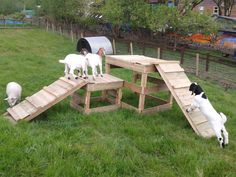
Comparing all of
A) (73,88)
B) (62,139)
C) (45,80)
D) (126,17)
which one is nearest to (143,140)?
(62,139)

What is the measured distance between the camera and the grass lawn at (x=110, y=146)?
4309mm

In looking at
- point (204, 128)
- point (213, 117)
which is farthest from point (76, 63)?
point (213, 117)

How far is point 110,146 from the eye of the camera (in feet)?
16.7

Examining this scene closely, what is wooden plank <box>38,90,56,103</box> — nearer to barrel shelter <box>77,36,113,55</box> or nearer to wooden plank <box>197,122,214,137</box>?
wooden plank <box>197,122,214,137</box>

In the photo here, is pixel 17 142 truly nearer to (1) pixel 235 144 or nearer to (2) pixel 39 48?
(1) pixel 235 144

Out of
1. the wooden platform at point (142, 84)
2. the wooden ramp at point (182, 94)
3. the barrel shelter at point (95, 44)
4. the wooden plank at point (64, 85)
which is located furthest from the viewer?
the barrel shelter at point (95, 44)

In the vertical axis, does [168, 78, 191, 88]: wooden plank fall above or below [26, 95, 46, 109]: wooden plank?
above

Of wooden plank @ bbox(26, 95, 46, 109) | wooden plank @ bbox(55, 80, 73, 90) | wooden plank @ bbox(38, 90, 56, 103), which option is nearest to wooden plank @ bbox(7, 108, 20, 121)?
wooden plank @ bbox(26, 95, 46, 109)

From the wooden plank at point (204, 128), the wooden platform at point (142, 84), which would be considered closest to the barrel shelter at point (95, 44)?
the wooden platform at point (142, 84)

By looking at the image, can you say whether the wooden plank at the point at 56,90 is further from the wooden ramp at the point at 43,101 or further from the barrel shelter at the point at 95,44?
the barrel shelter at the point at 95,44

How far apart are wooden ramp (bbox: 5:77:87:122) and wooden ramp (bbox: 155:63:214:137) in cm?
177

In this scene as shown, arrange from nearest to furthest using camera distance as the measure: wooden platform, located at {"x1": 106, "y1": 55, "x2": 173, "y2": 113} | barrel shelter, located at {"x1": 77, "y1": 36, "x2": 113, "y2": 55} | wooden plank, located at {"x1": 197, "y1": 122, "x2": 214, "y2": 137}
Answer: wooden plank, located at {"x1": 197, "y1": 122, "x2": 214, "y2": 137}, wooden platform, located at {"x1": 106, "y1": 55, "x2": 173, "y2": 113}, barrel shelter, located at {"x1": 77, "y1": 36, "x2": 113, "y2": 55}

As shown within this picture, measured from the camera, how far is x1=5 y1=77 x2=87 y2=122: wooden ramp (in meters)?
6.05

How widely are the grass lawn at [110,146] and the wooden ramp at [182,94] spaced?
0.24 meters
